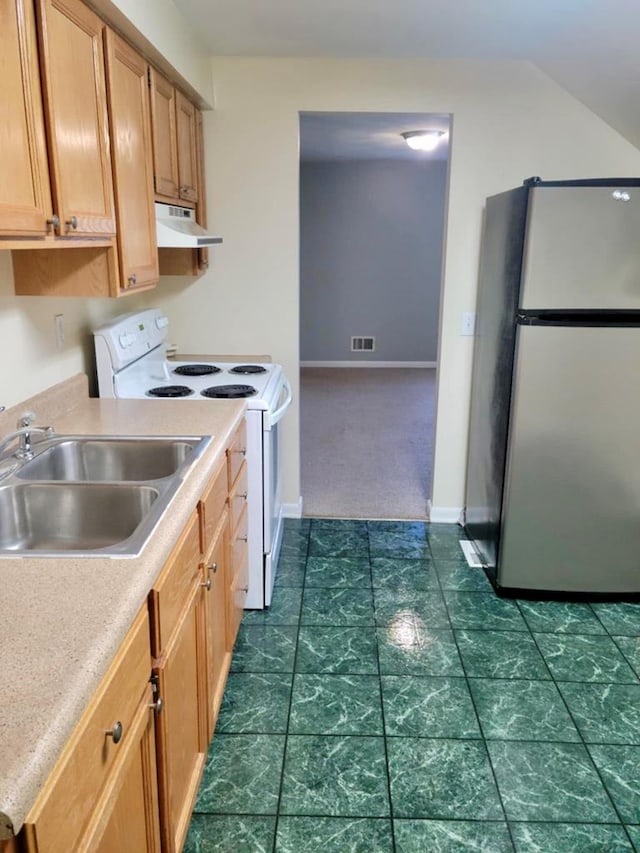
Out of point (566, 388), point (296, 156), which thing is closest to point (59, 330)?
point (296, 156)

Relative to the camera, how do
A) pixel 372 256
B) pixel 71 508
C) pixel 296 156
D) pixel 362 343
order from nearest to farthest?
pixel 71 508
pixel 296 156
pixel 372 256
pixel 362 343

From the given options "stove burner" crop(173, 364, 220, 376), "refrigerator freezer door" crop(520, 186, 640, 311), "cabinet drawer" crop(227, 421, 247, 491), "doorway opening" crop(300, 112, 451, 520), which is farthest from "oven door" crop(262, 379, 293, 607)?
"doorway opening" crop(300, 112, 451, 520)

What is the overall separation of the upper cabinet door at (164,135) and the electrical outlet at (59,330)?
1.94 feet

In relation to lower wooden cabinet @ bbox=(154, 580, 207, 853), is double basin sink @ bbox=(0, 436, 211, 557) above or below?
above

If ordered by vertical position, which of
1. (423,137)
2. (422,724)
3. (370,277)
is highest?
(423,137)

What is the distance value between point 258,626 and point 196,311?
5.47ft

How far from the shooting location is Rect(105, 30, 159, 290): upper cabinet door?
194 cm

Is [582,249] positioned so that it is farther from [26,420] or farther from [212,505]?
[26,420]

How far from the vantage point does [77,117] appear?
1662mm

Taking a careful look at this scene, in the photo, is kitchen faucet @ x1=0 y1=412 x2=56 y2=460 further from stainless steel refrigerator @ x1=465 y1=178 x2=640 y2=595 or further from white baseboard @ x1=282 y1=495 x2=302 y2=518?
white baseboard @ x1=282 y1=495 x2=302 y2=518

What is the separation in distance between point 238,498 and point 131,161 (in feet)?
3.92

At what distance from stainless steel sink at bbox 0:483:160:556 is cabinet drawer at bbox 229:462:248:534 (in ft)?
1.93

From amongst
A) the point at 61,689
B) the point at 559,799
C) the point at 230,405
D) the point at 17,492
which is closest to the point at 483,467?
the point at 230,405

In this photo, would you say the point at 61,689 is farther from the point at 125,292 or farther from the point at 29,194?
the point at 125,292
